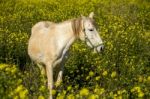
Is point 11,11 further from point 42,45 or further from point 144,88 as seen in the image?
point 144,88

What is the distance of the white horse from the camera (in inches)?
289

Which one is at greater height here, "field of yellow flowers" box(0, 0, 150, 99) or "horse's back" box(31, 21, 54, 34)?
"horse's back" box(31, 21, 54, 34)

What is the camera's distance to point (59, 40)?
763 centimetres

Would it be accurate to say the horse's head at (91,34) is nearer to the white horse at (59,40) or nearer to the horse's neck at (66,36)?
the white horse at (59,40)

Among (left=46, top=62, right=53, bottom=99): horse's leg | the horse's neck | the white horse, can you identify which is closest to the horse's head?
the white horse

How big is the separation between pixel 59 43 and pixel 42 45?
0.48 metres

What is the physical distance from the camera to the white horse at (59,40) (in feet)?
24.1

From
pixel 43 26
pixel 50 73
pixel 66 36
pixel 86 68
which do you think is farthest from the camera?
pixel 43 26

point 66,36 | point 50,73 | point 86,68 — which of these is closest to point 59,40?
point 66,36

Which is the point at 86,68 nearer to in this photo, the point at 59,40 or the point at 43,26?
the point at 59,40

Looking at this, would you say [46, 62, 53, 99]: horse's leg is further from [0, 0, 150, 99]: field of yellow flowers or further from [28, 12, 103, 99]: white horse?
[0, 0, 150, 99]: field of yellow flowers

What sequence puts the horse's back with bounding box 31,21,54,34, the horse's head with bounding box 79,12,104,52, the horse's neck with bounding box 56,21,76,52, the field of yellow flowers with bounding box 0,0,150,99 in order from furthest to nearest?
the horse's back with bounding box 31,21,54,34 → the horse's neck with bounding box 56,21,76,52 → the horse's head with bounding box 79,12,104,52 → the field of yellow flowers with bounding box 0,0,150,99

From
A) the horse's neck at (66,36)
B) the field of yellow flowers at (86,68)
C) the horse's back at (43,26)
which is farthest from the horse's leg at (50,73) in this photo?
the horse's back at (43,26)

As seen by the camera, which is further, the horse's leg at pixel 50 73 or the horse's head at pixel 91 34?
the horse's leg at pixel 50 73
